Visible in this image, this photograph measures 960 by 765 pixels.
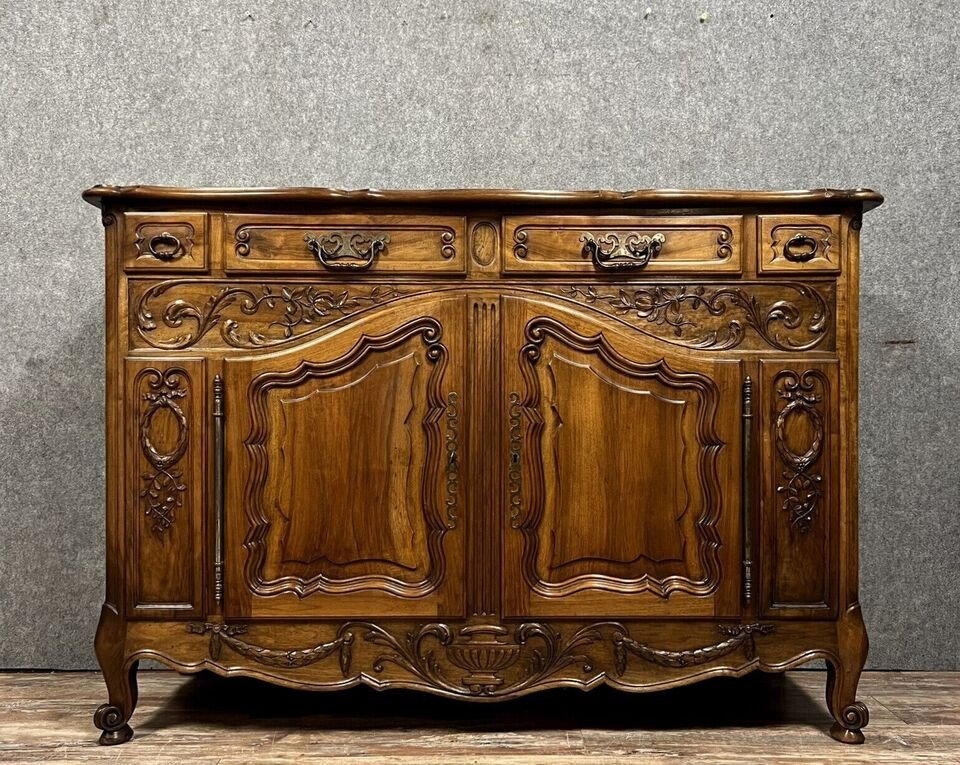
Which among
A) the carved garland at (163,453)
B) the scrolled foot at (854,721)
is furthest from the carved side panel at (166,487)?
the scrolled foot at (854,721)

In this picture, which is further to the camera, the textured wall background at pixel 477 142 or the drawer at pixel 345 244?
the textured wall background at pixel 477 142

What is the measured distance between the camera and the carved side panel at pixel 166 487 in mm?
1558

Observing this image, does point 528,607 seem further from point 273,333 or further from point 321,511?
point 273,333

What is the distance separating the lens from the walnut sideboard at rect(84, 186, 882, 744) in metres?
1.56

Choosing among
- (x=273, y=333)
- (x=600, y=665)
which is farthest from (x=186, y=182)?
(x=600, y=665)

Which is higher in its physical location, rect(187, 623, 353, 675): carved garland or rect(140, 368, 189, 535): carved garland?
rect(140, 368, 189, 535): carved garland

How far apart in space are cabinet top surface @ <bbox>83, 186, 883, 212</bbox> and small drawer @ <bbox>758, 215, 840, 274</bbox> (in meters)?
0.03

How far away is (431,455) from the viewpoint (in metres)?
1.58

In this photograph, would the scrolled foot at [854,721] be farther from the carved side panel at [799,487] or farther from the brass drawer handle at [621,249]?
the brass drawer handle at [621,249]

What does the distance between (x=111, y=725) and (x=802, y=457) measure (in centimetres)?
140

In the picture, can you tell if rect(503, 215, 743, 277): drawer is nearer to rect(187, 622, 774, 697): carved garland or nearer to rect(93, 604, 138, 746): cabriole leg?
rect(187, 622, 774, 697): carved garland

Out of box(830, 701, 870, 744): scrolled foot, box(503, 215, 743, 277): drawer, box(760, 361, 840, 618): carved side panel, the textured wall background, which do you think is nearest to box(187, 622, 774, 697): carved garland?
box(760, 361, 840, 618): carved side panel

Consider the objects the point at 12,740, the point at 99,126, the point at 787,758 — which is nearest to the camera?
the point at 787,758

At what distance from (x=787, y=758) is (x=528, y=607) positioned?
0.54 meters
